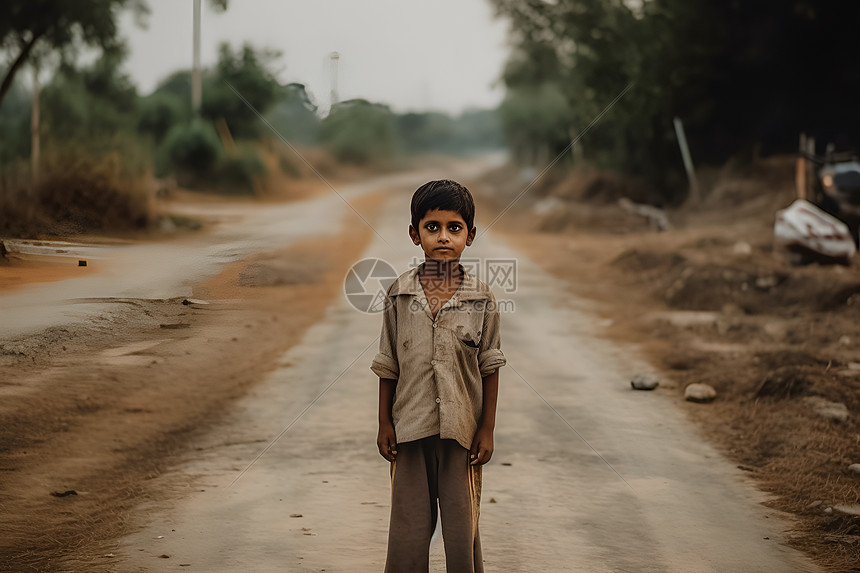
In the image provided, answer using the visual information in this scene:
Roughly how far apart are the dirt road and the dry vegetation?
0.65 feet

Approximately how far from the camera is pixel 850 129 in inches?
491

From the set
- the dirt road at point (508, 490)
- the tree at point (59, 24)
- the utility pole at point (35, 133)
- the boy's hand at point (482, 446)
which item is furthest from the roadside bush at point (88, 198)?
the boy's hand at point (482, 446)

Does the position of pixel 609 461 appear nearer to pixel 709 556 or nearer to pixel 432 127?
pixel 709 556

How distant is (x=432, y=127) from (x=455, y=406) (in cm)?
538

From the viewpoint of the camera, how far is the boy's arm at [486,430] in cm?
210

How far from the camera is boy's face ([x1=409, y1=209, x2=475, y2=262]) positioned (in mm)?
2041

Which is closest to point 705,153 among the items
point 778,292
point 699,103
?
point 699,103

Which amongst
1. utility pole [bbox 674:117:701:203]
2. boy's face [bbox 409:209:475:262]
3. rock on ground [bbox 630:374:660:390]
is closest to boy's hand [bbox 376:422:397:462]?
boy's face [bbox 409:209:475:262]

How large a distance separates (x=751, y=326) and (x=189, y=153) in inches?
184

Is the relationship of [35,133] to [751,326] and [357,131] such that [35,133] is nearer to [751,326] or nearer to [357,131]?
[357,131]

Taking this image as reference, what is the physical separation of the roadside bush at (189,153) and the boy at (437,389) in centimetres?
182

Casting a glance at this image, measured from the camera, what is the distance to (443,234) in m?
2.04

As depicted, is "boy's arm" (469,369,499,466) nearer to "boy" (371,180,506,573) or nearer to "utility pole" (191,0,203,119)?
"boy" (371,180,506,573)

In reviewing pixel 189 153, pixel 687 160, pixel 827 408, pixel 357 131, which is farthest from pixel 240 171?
pixel 687 160
